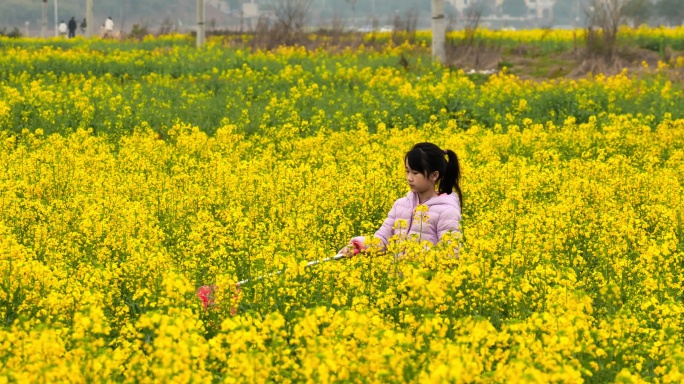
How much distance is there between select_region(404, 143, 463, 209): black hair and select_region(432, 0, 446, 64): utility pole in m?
18.9

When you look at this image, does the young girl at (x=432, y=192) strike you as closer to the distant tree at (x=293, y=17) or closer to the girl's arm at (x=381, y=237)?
the girl's arm at (x=381, y=237)

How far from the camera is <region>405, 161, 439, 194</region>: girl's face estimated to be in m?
7.50

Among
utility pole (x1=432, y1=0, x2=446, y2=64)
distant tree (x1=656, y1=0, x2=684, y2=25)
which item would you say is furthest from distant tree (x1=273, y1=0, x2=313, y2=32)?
distant tree (x1=656, y1=0, x2=684, y2=25)

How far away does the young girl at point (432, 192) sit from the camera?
745 centimetres

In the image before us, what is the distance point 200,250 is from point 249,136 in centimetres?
877

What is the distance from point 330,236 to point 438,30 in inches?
717

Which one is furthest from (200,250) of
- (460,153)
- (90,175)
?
(460,153)

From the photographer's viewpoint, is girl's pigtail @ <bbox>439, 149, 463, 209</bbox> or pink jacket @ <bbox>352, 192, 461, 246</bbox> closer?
pink jacket @ <bbox>352, 192, 461, 246</bbox>

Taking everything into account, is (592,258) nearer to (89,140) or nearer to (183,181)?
(183,181)

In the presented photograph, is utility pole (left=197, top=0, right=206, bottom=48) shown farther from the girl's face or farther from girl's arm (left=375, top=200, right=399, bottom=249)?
the girl's face

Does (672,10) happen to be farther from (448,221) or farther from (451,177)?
(448,221)

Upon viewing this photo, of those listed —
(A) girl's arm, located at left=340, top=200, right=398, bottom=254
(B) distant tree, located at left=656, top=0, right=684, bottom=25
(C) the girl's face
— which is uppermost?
(B) distant tree, located at left=656, top=0, right=684, bottom=25

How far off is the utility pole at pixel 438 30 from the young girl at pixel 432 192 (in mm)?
18899

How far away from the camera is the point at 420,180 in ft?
24.6
